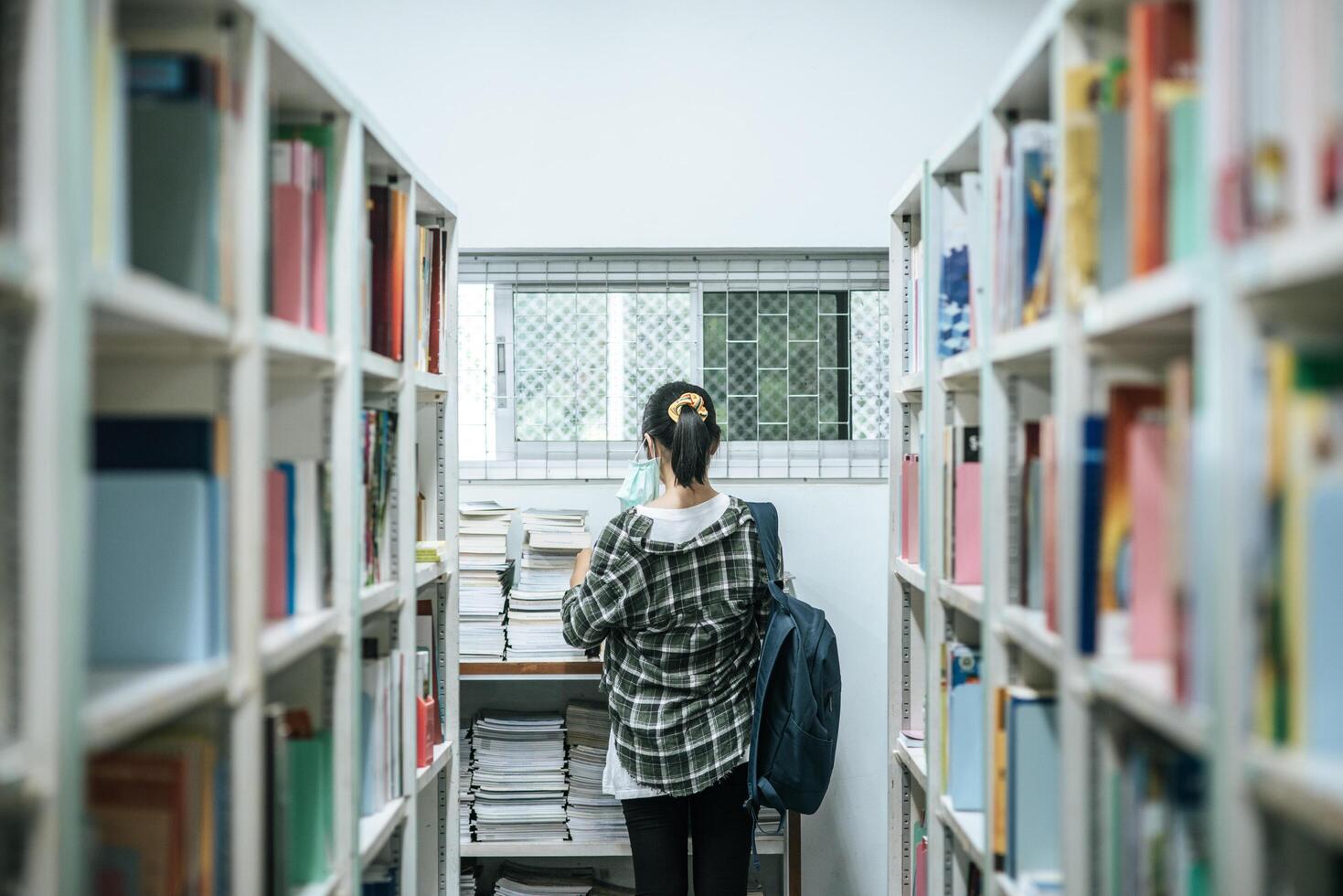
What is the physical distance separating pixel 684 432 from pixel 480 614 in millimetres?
805

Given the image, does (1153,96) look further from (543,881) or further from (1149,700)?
(543,881)

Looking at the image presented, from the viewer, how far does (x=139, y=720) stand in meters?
0.81

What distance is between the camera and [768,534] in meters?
2.40

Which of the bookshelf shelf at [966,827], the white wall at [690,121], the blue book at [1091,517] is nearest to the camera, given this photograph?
the blue book at [1091,517]

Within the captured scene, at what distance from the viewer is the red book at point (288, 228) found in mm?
1223

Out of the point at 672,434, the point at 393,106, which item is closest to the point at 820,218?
the point at 672,434

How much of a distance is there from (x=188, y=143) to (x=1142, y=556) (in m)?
1.00

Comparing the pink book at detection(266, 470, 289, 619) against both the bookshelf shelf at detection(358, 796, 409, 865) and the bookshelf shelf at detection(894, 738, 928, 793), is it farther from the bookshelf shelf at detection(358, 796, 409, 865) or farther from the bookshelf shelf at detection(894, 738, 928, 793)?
the bookshelf shelf at detection(894, 738, 928, 793)

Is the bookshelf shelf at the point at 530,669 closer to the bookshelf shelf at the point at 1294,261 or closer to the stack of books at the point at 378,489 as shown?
the stack of books at the point at 378,489

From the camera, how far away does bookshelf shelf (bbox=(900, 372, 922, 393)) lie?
6.21ft

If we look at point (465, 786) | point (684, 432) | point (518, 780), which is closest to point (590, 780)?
point (518, 780)

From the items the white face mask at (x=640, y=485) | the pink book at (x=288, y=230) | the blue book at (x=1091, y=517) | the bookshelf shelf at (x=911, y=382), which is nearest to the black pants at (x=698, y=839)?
the white face mask at (x=640, y=485)

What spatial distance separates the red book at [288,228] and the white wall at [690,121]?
161cm

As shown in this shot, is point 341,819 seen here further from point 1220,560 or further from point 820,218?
point 820,218
